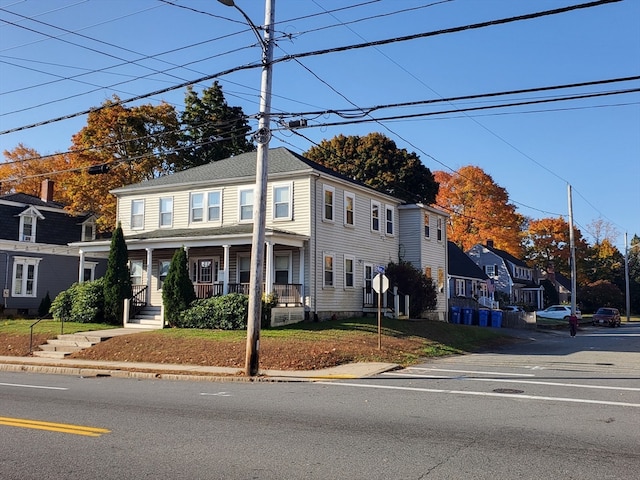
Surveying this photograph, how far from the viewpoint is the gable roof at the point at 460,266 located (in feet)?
162

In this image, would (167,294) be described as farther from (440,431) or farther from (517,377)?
(440,431)

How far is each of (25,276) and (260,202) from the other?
998 inches

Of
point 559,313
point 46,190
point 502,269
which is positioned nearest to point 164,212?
point 46,190

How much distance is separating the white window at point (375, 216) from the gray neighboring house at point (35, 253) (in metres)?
15.0

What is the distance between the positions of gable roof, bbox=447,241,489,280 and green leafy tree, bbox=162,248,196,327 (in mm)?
27095

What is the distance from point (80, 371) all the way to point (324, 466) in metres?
13.6

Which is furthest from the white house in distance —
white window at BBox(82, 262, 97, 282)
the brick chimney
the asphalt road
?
the asphalt road

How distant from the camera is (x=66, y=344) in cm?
2292

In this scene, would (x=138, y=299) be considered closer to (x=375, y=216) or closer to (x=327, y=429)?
(x=375, y=216)

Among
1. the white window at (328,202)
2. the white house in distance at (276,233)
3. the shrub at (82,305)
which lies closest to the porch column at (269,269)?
the white house in distance at (276,233)

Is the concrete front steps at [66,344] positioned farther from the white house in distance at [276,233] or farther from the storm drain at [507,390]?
the storm drain at [507,390]

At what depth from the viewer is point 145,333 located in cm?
2319

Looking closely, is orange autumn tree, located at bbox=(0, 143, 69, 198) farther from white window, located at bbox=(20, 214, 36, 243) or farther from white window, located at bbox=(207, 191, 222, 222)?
white window, located at bbox=(207, 191, 222, 222)

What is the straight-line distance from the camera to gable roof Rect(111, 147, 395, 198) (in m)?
28.5
